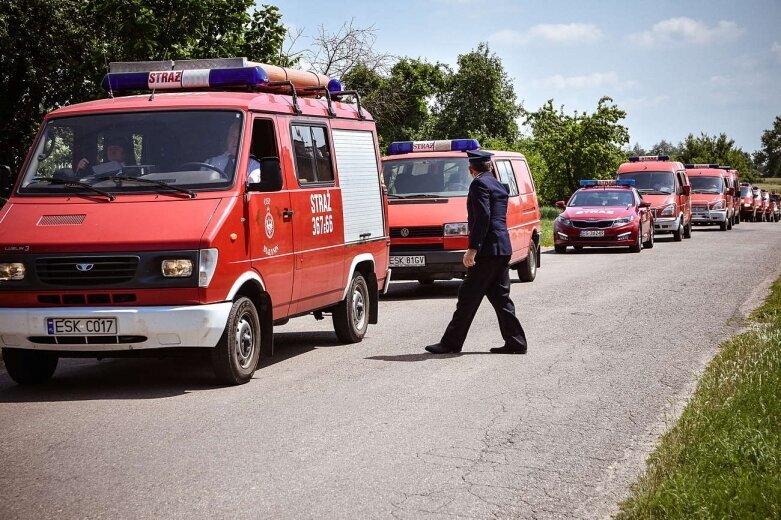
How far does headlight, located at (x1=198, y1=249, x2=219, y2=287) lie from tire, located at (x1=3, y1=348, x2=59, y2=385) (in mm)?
1610

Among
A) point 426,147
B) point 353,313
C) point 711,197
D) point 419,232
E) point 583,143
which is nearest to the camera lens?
point 353,313

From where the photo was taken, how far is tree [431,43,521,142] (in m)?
72.8

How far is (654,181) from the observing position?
35.1 metres

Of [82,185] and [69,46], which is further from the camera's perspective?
[69,46]

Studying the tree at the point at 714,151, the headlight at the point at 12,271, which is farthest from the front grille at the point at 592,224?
the tree at the point at 714,151

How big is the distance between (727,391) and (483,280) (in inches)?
124

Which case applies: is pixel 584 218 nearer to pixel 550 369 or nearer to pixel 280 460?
pixel 550 369

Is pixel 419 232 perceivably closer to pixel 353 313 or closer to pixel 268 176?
pixel 353 313

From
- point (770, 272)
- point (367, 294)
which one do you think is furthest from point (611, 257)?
point (367, 294)

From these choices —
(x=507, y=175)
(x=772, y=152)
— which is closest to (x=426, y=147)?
Result: (x=507, y=175)

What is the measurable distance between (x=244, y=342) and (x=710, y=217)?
121 ft

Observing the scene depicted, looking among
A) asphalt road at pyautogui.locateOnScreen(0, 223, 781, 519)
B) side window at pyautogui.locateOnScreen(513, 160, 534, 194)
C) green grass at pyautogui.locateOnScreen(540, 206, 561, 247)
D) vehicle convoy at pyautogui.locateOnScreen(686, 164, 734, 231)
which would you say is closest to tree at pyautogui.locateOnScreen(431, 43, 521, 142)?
green grass at pyautogui.locateOnScreen(540, 206, 561, 247)

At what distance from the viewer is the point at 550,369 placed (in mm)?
9984

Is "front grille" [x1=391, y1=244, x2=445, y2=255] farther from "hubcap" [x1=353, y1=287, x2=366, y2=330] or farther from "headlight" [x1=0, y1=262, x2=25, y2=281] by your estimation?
"headlight" [x1=0, y1=262, x2=25, y2=281]
